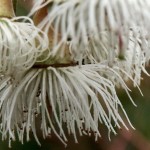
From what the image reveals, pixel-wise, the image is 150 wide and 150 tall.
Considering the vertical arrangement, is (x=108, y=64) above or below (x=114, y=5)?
below

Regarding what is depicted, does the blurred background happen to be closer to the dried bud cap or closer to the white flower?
the white flower

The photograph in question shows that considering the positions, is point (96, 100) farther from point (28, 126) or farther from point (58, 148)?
point (58, 148)

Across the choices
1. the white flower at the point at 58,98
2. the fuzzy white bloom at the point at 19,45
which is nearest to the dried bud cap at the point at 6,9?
the fuzzy white bloom at the point at 19,45

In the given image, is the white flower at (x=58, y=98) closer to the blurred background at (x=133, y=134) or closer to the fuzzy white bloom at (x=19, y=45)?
the fuzzy white bloom at (x=19, y=45)

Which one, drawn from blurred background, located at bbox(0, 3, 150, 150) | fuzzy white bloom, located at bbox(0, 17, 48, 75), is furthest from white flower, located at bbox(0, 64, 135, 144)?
blurred background, located at bbox(0, 3, 150, 150)

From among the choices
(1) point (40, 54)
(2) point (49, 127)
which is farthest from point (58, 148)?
(1) point (40, 54)

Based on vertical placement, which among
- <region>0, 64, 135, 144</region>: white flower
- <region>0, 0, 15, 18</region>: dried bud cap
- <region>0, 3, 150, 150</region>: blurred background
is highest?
<region>0, 0, 15, 18</region>: dried bud cap
